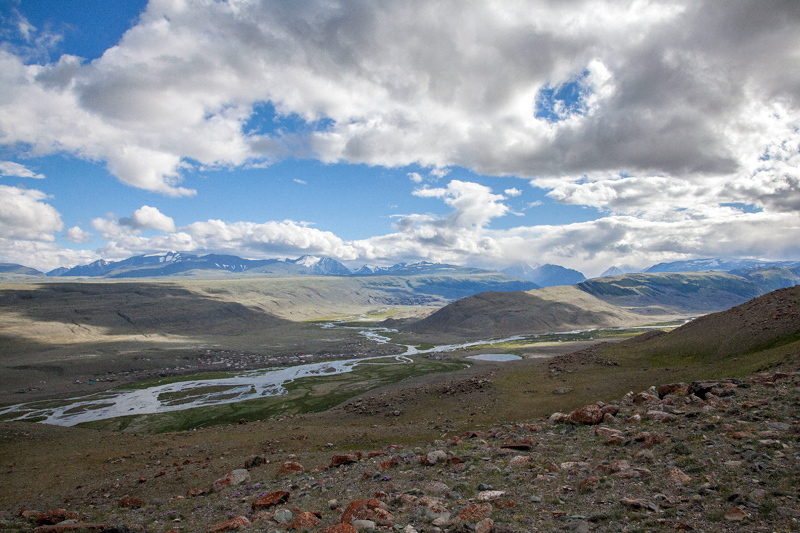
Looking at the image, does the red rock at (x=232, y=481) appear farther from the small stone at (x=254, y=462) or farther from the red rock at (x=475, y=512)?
the red rock at (x=475, y=512)

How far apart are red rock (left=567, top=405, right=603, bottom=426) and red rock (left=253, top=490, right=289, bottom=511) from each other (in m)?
17.6

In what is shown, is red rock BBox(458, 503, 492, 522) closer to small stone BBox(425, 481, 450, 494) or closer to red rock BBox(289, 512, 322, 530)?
small stone BBox(425, 481, 450, 494)

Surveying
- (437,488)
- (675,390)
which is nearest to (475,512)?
(437,488)

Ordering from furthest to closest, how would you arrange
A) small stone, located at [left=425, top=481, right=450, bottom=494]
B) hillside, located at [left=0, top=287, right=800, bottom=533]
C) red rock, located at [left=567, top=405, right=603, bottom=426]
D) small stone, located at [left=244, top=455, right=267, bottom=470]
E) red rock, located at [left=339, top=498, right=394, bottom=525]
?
small stone, located at [left=244, top=455, right=267, bottom=470] < red rock, located at [left=567, top=405, right=603, bottom=426] < small stone, located at [left=425, top=481, right=450, bottom=494] < red rock, located at [left=339, top=498, right=394, bottom=525] < hillside, located at [left=0, top=287, right=800, bottom=533]

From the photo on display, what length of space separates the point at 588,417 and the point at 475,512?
45.8 ft

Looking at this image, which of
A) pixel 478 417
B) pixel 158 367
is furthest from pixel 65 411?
pixel 478 417

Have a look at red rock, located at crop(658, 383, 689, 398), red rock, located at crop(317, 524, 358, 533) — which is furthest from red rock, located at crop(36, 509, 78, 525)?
red rock, located at crop(658, 383, 689, 398)

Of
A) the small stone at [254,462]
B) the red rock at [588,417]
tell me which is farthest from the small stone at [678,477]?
the small stone at [254,462]

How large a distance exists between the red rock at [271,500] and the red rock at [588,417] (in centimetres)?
1757

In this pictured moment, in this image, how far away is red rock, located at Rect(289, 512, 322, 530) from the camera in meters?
12.3

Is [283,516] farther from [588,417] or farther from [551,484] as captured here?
[588,417]

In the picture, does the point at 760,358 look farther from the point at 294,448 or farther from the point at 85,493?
the point at 85,493

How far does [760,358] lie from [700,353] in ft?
45.8

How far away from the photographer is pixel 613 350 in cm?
5912
